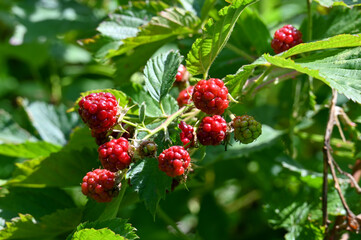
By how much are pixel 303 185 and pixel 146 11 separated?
3.21ft

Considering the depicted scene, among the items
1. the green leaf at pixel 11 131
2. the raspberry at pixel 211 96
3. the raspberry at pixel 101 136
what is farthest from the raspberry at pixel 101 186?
the green leaf at pixel 11 131

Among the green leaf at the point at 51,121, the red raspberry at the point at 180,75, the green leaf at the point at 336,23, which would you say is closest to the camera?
the red raspberry at the point at 180,75

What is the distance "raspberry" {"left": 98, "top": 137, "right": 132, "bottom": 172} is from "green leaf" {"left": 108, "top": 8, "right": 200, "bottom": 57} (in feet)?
1.66

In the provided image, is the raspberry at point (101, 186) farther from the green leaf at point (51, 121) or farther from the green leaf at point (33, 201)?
the green leaf at point (51, 121)

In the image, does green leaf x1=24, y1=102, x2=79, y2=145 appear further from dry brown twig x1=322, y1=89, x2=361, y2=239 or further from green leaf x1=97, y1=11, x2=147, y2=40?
dry brown twig x1=322, y1=89, x2=361, y2=239

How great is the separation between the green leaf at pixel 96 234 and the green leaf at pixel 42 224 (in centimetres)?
33

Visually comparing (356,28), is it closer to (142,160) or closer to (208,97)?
(208,97)

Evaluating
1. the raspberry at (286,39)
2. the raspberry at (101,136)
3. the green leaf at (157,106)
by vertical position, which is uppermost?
the raspberry at (286,39)

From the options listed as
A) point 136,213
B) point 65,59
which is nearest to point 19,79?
point 65,59

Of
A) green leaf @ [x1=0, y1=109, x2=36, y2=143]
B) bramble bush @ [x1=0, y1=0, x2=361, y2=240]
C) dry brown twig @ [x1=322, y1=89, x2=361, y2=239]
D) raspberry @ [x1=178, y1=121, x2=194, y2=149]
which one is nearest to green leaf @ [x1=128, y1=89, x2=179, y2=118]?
bramble bush @ [x1=0, y1=0, x2=361, y2=240]

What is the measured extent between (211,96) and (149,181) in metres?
0.31

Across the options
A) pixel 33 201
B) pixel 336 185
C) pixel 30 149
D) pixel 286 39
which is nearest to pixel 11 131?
pixel 30 149

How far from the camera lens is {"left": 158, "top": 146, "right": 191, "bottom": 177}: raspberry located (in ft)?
3.92

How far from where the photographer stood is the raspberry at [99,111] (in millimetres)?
1249
